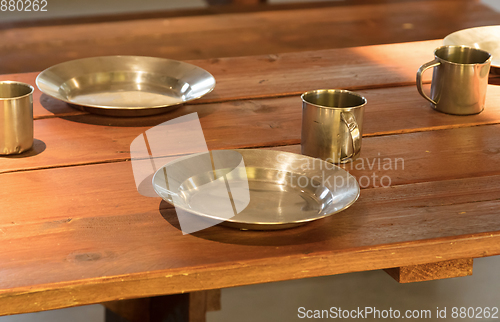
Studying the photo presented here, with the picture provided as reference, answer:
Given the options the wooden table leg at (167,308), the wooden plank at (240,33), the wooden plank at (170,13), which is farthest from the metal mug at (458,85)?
the wooden plank at (170,13)

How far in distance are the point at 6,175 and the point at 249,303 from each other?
29.2 inches

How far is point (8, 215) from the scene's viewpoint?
0.62 meters

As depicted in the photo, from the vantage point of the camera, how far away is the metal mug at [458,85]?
0.90 m

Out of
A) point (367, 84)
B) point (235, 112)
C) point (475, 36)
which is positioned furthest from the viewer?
point (475, 36)

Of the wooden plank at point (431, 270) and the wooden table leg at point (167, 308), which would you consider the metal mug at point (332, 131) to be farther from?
the wooden table leg at point (167, 308)

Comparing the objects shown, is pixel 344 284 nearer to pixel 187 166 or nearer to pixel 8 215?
pixel 187 166

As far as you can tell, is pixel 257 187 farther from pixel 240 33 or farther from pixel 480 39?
pixel 240 33

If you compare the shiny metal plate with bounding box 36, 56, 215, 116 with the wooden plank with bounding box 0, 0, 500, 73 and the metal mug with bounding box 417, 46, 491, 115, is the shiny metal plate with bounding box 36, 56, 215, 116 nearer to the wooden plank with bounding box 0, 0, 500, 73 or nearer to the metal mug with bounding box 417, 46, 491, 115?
the metal mug with bounding box 417, 46, 491, 115

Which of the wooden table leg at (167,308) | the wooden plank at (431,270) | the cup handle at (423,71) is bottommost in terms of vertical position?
the wooden table leg at (167,308)

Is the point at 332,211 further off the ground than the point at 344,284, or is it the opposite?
the point at 332,211

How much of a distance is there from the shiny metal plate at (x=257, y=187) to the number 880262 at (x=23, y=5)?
2.63m

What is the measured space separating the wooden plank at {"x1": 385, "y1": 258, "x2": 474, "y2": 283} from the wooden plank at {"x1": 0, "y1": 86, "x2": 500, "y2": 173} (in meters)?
0.22

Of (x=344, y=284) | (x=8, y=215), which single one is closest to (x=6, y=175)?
(x=8, y=215)

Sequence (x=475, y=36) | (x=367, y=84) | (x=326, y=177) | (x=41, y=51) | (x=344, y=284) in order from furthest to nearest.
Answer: (x=41, y=51) → (x=344, y=284) → (x=475, y=36) → (x=367, y=84) → (x=326, y=177)
